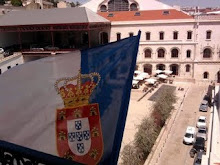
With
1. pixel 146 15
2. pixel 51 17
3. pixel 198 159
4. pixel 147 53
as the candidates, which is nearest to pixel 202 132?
pixel 198 159

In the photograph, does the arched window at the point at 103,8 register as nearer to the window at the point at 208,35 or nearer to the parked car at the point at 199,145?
the window at the point at 208,35

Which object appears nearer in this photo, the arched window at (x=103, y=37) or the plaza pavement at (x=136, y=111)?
the plaza pavement at (x=136, y=111)

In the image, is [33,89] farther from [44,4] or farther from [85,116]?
[44,4]

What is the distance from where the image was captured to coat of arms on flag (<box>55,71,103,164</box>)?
4.61 meters

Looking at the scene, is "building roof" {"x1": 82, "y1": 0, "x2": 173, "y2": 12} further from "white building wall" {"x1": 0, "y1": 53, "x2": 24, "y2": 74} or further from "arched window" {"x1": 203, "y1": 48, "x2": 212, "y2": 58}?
"white building wall" {"x1": 0, "y1": 53, "x2": 24, "y2": 74}

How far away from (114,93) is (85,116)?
2.03ft

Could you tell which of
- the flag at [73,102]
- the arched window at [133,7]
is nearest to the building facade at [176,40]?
the arched window at [133,7]

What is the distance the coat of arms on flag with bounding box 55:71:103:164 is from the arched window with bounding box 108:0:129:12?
39957mm

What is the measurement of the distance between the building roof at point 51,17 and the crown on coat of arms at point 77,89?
95.6 feet

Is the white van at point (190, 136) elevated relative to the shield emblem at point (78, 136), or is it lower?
lower

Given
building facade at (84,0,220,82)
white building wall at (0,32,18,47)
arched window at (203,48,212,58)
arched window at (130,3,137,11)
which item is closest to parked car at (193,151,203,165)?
building facade at (84,0,220,82)

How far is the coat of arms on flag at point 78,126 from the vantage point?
182 inches

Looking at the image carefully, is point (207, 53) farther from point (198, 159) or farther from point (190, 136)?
point (198, 159)

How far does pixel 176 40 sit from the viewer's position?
36.6 m
